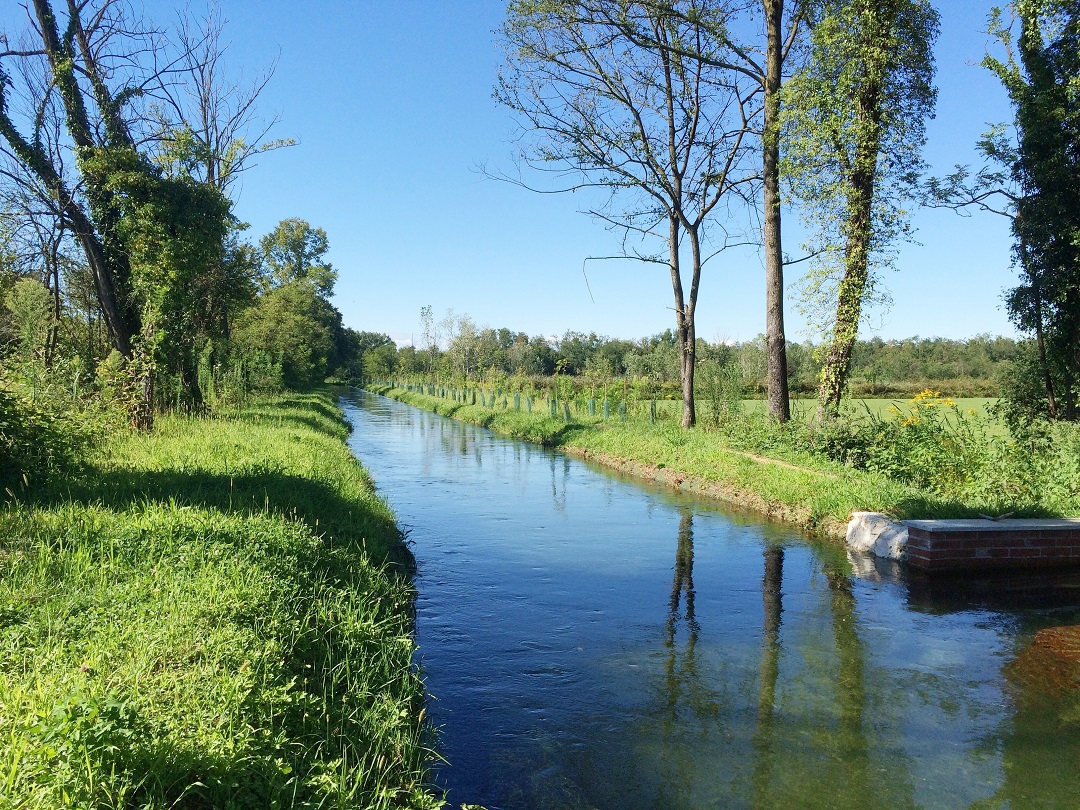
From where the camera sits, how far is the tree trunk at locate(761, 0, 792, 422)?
48.6 feet

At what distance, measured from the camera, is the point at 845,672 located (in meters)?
5.35

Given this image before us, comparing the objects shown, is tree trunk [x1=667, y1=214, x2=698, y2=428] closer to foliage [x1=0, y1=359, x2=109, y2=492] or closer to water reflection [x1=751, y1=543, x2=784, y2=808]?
water reflection [x1=751, y1=543, x2=784, y2=808]

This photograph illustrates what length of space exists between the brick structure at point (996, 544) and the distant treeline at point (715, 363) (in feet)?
34.0

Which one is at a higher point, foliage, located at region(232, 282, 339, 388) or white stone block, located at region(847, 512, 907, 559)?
foliage, located at region(232, 282, 339, 388)

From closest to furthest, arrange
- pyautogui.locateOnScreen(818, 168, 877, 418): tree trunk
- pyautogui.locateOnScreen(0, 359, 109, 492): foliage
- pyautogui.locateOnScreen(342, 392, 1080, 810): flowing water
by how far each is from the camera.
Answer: pyautogui.locateOnScreen(342, 392, 1080, 810): flowing water → pyautogui.locateOnScreen(0, 359, 109, 492): foliage → pyautogui.locateOnScreen(818, 168, 877, 418): tree trunk

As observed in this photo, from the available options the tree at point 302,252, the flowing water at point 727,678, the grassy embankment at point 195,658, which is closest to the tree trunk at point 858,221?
the flowing water at point 727,678

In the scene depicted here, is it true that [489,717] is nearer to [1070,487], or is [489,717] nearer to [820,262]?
[1070,487]

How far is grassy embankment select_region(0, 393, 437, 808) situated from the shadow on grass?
55mm

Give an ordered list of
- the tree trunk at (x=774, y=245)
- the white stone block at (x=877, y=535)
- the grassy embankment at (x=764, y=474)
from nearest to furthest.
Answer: the white stone block at (x=877, y=535)
the grassy embankment at (x=764, y=474)
the tree trunk at (x=774, y=245)

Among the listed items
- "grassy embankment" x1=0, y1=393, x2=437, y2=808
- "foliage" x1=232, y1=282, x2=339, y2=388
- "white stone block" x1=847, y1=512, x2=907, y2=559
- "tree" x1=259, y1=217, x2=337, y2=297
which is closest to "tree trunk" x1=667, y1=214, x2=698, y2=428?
"white stone block" x1=847, y1=512, x2=907, y2=559

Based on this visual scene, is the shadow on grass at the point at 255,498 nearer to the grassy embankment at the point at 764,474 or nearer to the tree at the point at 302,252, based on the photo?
the grassy embankment at the point at 764,474

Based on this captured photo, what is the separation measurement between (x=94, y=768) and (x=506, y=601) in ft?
16.2

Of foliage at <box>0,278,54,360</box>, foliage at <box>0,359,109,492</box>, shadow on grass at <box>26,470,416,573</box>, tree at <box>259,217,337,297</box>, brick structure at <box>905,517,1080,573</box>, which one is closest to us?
shadow on grass at <box>26,470,416,573</box>

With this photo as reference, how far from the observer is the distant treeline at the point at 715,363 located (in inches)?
1265
